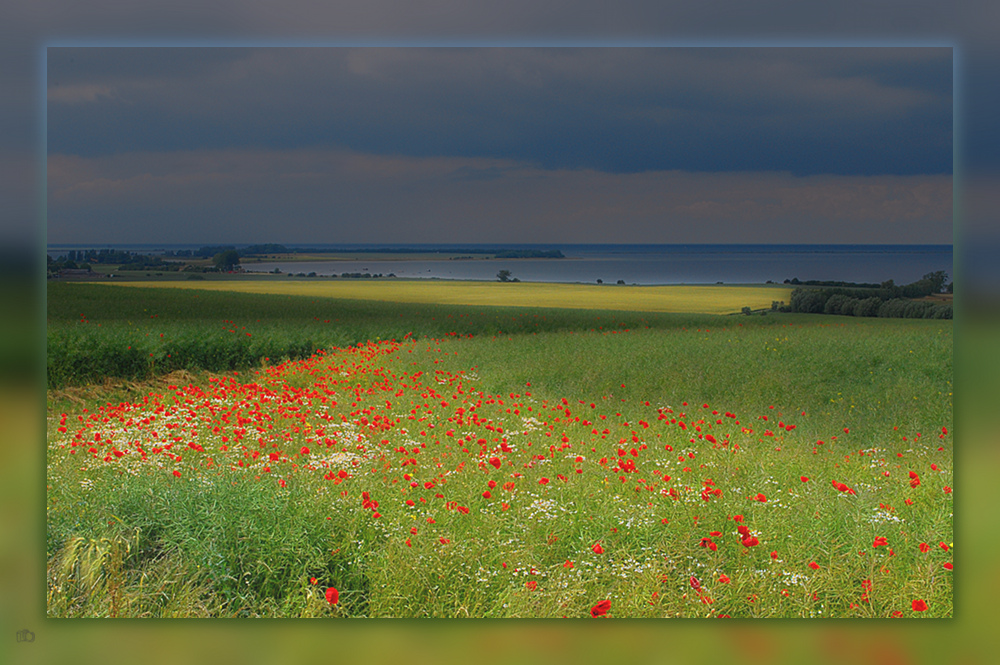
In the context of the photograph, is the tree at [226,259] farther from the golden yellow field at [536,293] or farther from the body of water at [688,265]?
the golden yellow field at [536,293]

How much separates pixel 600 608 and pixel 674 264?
4.95 metres

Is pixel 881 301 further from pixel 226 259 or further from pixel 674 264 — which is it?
pixel 226 259

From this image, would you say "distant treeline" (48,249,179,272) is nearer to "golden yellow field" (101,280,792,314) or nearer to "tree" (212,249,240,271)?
"golden yellow field" (101,280,792,314)

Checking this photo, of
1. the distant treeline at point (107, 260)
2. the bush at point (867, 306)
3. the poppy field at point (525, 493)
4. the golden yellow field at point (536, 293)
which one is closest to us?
the poppy field at point (525, 493)

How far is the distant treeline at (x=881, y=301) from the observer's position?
23.0ft

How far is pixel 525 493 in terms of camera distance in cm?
426

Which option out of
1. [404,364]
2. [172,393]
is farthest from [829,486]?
[172,393]

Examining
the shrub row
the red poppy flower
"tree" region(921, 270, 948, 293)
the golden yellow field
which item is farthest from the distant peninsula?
the red poppy flower

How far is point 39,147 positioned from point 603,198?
17.2ft

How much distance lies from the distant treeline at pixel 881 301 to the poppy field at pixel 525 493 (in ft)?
0.64

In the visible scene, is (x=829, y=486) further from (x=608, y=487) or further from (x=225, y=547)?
(x=225, y=547)

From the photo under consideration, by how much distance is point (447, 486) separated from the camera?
4.32 m

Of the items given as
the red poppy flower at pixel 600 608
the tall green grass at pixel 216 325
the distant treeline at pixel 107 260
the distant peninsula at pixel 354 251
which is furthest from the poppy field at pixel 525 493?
the distant peninsula at pixel 354 251

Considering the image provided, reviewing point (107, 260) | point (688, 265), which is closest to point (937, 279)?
point (688, 265)
